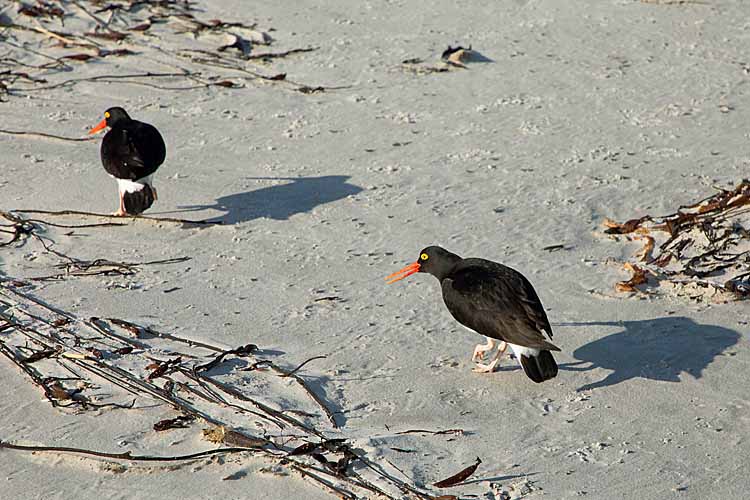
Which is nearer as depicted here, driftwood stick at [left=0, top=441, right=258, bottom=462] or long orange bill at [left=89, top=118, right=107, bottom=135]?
driftwood stick at [left=0, top=441, right=258, bottom=462]

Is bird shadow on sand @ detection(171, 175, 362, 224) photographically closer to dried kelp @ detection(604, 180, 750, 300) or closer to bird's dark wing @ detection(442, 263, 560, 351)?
dried kelp @ detection(604, 180, 750, 300)

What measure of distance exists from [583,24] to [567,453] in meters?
8.23

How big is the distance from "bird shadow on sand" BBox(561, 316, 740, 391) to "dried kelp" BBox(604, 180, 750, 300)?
17.3 inches

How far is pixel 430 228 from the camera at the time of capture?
793cm

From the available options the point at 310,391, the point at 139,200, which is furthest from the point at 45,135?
the point at 310,391

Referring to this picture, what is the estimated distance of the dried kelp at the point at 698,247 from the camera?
22.3 ft

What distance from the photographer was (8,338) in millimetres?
6062

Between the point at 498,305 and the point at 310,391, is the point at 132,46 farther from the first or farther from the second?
the point at 498,305

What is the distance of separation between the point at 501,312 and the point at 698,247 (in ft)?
7.68

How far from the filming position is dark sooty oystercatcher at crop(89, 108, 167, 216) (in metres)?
8.13

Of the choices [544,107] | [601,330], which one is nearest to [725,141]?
[544,107]

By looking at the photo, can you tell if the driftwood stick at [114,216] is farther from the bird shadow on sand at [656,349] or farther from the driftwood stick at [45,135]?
the bird shadow on sand at [656,349]

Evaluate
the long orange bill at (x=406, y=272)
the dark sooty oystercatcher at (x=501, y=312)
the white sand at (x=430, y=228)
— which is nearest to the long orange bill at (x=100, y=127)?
the white sand at (x=430, y=228)

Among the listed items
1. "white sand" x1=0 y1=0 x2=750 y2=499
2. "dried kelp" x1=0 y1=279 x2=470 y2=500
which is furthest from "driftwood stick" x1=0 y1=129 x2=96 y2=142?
"dried kelp" x1=0 y1=279 x2=470 y2=500
